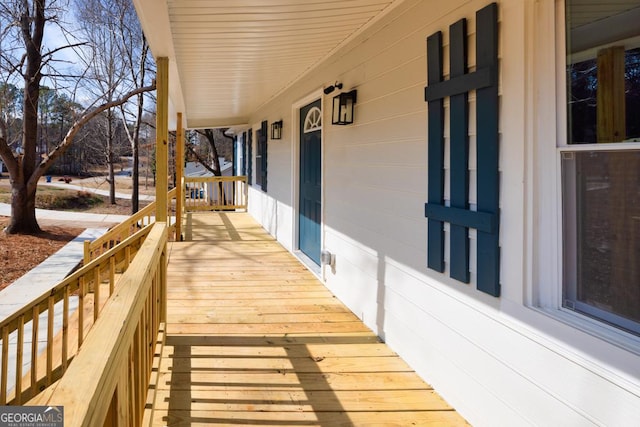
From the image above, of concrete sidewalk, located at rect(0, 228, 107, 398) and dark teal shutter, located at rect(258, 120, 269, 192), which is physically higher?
dark teal shutter, located at rect(258, 120, 269, 192)

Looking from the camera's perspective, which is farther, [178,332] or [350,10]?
[178,332]

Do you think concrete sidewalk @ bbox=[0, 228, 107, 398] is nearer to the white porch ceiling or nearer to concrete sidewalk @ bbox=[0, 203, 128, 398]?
concrete sidewalk @ bbox=[0, 203, 128, 398]

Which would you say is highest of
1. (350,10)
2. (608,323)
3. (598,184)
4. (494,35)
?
(350,10)

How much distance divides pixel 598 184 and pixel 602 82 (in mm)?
353

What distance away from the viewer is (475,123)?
2041 mm

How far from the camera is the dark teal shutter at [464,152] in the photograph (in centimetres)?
190

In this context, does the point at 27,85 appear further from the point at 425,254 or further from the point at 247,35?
the point at 425,254

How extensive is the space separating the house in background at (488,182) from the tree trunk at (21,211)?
9.68 metres

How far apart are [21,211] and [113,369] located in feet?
40.0

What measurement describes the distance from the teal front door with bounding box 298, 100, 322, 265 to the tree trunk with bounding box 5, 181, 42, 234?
9023 millimetres

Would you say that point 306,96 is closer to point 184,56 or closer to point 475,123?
point 184,56

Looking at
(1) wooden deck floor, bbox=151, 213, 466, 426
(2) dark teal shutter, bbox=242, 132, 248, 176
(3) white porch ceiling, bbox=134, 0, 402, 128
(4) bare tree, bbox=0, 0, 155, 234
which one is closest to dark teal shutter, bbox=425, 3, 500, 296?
(1) wooden deck floor, bbox=151, 213, 466, 426

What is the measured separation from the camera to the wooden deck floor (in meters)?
2.19

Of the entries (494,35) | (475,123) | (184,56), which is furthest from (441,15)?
(184,56)
